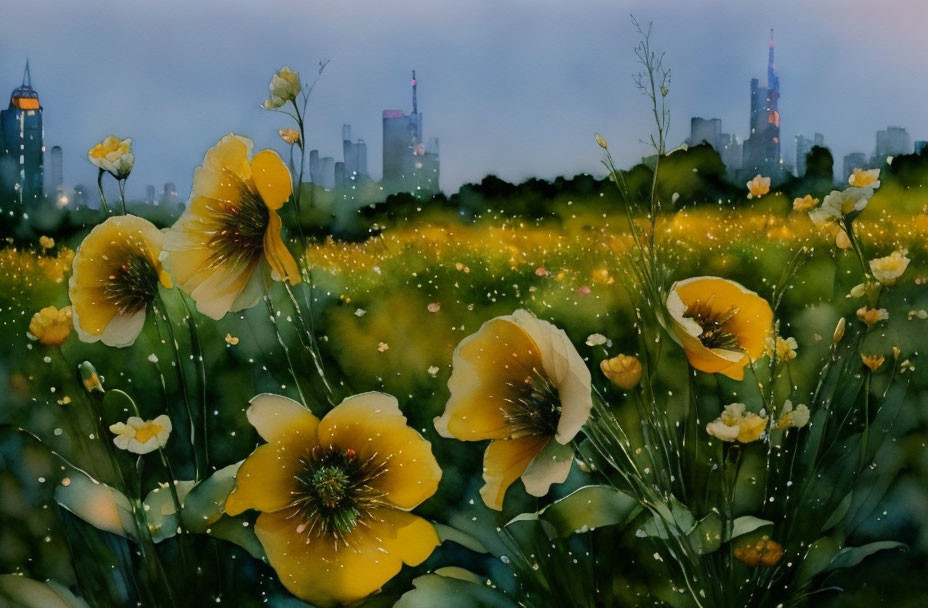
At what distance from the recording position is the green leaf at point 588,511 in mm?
824

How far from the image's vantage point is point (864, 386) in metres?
0.84

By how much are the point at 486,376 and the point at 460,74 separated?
350 mm

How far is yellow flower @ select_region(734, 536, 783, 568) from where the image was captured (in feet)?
2.73

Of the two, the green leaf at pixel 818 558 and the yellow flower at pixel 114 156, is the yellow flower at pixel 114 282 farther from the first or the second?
the green leaf at pixel 818 558

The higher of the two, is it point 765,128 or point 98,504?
point 765,128

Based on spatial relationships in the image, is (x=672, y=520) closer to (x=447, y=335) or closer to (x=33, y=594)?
(x=447, y=335)

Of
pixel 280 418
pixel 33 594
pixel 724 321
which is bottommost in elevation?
pixel 33 594

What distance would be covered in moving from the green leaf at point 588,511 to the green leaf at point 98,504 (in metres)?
0.44

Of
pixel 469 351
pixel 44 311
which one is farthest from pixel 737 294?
pixel 44 311

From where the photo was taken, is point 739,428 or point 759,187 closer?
point 739,428

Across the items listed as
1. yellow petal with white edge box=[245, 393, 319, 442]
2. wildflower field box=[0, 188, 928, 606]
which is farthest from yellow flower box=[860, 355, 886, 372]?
yellow petal with white edge box=[245, 393, 319, 442]

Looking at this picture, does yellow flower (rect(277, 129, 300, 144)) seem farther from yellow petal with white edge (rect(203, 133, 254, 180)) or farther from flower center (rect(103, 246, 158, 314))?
flower center (rect(103, 246, 158, 314))

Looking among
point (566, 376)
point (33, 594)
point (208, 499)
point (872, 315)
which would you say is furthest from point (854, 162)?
point (33, 594)

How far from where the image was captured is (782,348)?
2.72ft
